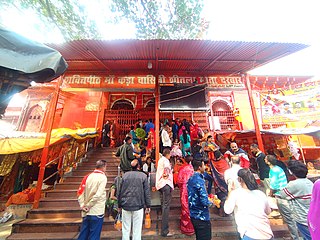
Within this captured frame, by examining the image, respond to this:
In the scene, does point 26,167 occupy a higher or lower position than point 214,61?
lower

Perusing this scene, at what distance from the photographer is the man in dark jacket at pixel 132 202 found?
3.24 meters

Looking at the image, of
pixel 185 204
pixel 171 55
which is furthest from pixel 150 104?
pixel 185 204

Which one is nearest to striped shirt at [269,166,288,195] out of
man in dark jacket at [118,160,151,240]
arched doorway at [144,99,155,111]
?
man in dark jacket at [118,160,151,240]

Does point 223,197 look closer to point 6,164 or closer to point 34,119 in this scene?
point 6,164

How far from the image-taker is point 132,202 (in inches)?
127

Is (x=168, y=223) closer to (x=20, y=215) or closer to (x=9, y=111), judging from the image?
(x=20, y=215)

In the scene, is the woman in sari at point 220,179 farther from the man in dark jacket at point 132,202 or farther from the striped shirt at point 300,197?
the man in dark jacket at point 132,202

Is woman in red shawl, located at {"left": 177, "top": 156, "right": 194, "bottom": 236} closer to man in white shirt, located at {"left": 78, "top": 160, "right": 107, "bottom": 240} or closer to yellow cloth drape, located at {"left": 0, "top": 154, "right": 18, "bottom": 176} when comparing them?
man in white shirt, located at {"left": 78, "top": 160, "right": 107, "bottom": 240}

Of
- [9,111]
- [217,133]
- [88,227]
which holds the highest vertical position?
[9,111]

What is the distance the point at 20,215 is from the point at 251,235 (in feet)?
25.8

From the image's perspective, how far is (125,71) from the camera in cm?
631

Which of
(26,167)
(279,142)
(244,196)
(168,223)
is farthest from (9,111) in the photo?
(279,142)

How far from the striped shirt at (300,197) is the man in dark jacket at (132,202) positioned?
2.71 metres

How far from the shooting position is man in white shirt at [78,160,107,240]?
10.4 ft
